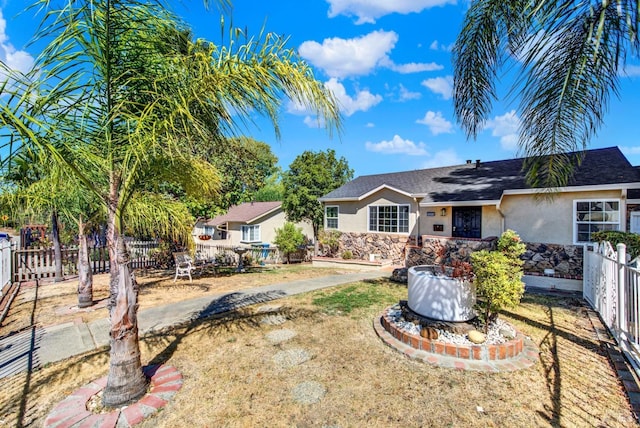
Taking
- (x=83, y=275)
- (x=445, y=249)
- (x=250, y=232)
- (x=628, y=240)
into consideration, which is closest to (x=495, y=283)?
(x=628, y=240)

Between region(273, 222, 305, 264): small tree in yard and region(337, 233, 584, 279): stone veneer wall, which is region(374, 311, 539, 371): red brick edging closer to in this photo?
region(337, 233, 584, 279): stone veneer wall

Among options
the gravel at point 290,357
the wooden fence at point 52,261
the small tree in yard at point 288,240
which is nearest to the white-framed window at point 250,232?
the small tree in yard at point 288,240

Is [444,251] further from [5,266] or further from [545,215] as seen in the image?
[5,266]

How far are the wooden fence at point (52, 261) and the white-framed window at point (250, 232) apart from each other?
37.9 ft

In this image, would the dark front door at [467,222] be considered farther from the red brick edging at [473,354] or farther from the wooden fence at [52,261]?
the wooden fence at [52,261]

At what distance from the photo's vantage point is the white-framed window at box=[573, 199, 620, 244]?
10.1 metres

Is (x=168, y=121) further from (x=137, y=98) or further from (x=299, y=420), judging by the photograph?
(x=299, y=420)

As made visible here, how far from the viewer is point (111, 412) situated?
3.29m

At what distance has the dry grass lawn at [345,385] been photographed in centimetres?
323

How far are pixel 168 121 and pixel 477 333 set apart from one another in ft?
17.8

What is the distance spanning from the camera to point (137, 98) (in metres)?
3.60

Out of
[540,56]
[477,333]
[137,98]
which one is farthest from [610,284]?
[137,98]

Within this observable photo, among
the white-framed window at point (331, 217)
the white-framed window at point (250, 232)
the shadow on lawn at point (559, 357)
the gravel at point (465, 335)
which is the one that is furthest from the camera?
the white-framed window at point (250, 232)

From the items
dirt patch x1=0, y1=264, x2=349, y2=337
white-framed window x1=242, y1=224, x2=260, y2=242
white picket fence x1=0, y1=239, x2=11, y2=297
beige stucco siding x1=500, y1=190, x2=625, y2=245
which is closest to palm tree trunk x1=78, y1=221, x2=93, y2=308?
dirt patch x1=0, y1=264, x2=349, y2=337
